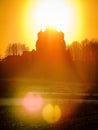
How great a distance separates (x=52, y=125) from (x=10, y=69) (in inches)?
4975

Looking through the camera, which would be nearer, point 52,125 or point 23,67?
point 52,125

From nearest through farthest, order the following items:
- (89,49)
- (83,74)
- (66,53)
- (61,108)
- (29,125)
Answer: (29,125), (61,108), (83,74), (89,49), (66,53)

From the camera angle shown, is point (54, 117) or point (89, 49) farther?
point (89, 49)

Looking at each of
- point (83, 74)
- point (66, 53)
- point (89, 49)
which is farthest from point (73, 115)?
point (66, 53)

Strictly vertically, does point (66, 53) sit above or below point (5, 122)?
above

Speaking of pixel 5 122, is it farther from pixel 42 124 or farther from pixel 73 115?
pixel 73 115

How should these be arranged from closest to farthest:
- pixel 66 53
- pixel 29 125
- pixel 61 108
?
pixel 29 125, pixel 61 108, pixel 66 53

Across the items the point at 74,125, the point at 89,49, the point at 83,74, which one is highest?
the point at 89,49

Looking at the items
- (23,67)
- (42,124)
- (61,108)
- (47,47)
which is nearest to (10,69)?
(23,67)

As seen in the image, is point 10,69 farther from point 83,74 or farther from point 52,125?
point 52,125

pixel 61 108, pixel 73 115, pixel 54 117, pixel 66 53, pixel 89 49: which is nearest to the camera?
pixel 54 117

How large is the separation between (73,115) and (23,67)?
410ft

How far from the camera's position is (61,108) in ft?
117

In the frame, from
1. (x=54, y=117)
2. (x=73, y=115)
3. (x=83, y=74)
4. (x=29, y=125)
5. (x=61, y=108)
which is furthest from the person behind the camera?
(x=83, y=74)
